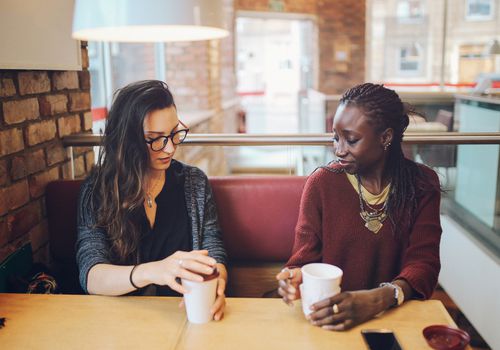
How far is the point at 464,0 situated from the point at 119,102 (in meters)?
15.4

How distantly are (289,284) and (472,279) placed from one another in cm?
204

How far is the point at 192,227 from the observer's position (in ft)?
5.49

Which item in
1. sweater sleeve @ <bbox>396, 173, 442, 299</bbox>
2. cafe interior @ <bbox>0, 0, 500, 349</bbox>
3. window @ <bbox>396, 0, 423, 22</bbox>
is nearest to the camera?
cafe interior @ <bbox>0, 0, 500, 349</bbox>

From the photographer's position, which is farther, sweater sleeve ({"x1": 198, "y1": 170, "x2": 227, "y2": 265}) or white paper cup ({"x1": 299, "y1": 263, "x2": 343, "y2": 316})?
sweater sleeve ({"x1": 198, "y1": 170, "x2": 227, "y2": 265})

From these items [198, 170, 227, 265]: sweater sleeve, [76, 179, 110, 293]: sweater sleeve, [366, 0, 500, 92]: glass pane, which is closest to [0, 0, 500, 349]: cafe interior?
[76, 179, 110, 293]: sweater sleeve

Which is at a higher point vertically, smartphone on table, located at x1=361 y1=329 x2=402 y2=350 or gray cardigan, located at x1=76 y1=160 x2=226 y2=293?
gray cardigan, located at x1=76 y1=160 x2=226 y2=293

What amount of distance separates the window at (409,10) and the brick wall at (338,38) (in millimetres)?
6186

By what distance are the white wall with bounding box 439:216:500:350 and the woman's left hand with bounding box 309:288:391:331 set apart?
1.69 metres

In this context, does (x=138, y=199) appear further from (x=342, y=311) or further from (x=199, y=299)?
(x=342, y=311)

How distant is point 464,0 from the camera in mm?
14570

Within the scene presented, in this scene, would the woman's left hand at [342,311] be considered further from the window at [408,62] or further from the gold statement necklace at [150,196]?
the window at [408,62]

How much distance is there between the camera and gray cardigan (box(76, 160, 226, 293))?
1.47 m

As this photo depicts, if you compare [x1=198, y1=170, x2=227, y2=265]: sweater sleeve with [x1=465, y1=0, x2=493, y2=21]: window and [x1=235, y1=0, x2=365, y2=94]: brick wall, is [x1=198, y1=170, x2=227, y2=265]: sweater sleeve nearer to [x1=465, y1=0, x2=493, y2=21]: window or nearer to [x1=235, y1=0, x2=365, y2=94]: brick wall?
[x1=235, y1=0, x2=365, y2=94]: brick wall

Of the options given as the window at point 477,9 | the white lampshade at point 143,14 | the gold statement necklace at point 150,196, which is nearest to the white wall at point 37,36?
the white lampshade at point 143,14
